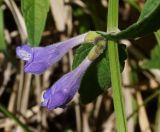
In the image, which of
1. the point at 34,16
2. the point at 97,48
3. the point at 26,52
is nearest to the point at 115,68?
the point at 97,48

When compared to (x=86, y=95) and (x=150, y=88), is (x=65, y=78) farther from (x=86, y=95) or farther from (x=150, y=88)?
(x=150, y=88)

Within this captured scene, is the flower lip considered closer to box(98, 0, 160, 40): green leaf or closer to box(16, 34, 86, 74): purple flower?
box(16, 34, 86, 74): purple flower

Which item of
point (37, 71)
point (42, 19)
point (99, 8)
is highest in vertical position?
point (99, 8)

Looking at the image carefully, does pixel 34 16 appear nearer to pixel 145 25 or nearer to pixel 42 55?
pixel 42 55

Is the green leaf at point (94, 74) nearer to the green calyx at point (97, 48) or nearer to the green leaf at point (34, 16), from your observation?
the green calyx at point (97, 48)

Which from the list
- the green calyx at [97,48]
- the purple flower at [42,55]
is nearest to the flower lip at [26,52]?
the purple flower at [42,55]

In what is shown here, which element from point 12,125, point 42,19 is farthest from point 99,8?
point 42,19
